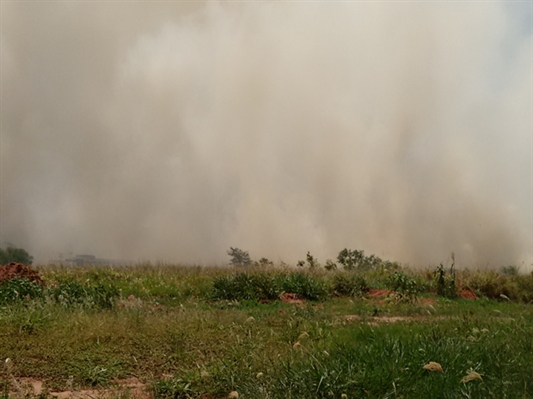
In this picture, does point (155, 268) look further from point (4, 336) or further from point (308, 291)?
point (4, 336)

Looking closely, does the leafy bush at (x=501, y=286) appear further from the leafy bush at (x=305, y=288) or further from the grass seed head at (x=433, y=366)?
the grass seed head at (x=433, y=366)

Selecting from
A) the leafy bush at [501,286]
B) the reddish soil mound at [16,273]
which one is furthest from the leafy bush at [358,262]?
the reddish soil mound at [16,273]

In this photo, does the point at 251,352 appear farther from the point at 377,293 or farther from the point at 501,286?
the point at 501,286

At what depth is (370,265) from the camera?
23406 millimetres

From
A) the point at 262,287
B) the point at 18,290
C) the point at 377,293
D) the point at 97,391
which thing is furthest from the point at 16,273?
the point at 377,293

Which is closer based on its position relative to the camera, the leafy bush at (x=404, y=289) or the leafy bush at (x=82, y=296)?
the leafy bush at (x=82, y=296)

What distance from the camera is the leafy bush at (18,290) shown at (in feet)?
34.4

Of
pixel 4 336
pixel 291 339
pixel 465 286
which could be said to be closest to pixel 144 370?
pixel 291 339

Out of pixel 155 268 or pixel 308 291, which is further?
pixel 155 268

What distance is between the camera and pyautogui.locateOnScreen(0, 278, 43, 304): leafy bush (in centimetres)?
1048

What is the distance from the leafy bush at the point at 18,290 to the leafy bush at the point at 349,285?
360 inches

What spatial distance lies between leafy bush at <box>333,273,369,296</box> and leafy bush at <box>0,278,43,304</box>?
913cm

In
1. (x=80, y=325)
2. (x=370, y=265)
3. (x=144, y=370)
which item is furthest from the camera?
(x=370, y=265)

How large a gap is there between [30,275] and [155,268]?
8.95 metres
